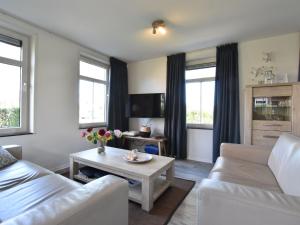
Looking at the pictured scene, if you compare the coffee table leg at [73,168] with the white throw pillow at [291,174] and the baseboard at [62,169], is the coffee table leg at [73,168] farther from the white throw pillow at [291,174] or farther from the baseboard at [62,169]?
the white throw pillow at [291,174]

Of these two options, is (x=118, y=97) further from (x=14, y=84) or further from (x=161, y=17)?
(x=161, y=17)

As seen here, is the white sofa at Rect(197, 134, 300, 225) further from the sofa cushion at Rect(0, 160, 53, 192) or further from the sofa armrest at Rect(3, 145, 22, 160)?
the sofa armrest at Rect(3, 145, 22, 160)

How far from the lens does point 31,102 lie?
2531mm

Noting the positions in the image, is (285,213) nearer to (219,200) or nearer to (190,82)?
(219,200)

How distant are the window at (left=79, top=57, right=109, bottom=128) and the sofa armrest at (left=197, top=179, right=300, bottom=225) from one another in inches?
115

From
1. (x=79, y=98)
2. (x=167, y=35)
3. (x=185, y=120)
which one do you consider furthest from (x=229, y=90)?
(x=79, y=98)

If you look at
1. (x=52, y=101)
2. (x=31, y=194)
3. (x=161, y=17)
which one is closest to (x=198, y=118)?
(x=161, y=17)

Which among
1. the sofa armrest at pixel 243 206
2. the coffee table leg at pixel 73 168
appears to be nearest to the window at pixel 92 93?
the coffee table leg at pixel 73 168

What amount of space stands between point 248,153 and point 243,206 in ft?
4.53

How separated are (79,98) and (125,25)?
5.44 feet

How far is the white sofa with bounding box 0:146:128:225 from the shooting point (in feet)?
2.22

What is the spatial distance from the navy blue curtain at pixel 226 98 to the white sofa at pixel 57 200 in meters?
2.57

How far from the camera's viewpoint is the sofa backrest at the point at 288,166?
1154 millimetres

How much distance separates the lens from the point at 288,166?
1.32 m
